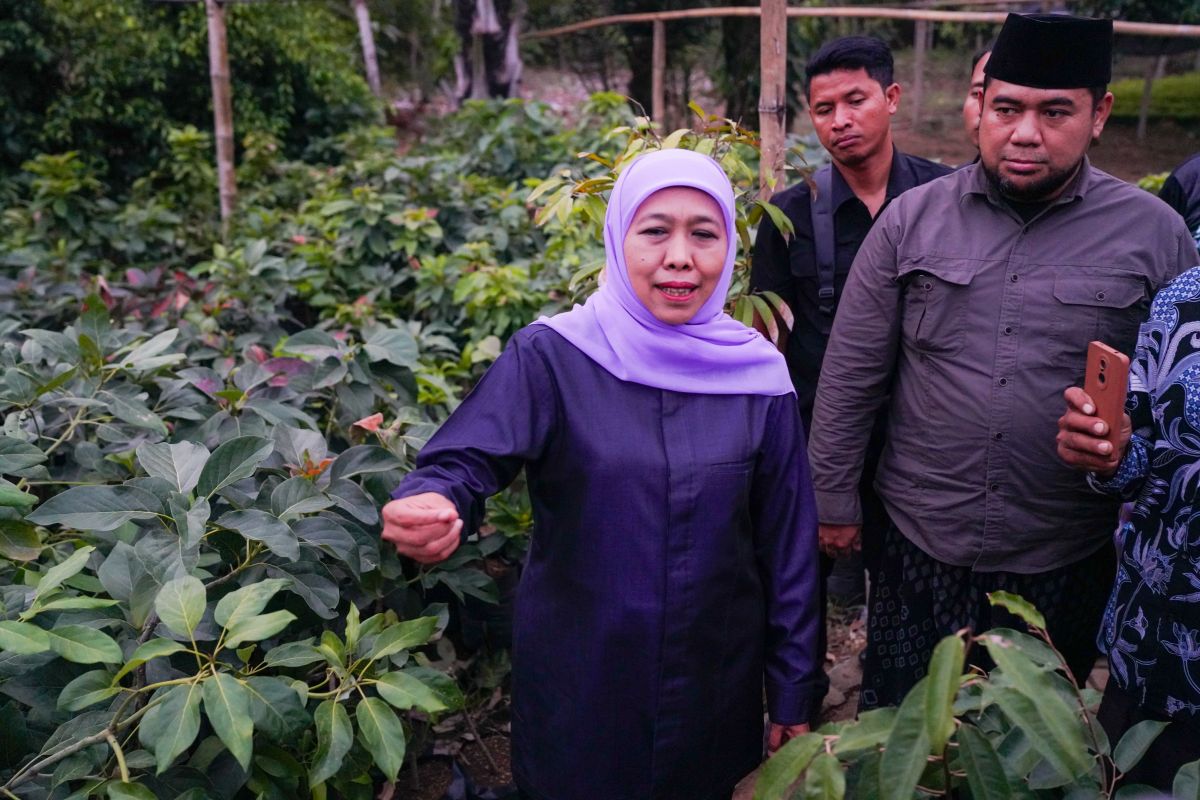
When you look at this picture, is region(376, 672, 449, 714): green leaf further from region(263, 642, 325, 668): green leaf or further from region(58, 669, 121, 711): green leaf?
region(58, 669, 121, 711): green leaf

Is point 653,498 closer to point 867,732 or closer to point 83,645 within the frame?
point 867,732

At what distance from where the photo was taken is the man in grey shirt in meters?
1.86

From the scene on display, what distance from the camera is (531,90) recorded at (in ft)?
49.3

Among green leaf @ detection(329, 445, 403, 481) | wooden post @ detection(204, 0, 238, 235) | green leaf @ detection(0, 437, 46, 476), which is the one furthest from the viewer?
wooden post @ detection(204, 0, 238, 235)

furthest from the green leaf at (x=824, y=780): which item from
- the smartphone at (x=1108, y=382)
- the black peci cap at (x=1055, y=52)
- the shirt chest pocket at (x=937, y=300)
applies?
the black peci cap at (x=1055, y=52)

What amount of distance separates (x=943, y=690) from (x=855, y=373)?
1.11m

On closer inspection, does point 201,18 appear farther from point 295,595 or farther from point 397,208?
point 295,595

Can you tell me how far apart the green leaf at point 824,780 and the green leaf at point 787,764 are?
1cm

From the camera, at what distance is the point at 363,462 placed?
2.06 metres

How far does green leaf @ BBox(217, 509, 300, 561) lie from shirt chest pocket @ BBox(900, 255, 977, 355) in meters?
1.23

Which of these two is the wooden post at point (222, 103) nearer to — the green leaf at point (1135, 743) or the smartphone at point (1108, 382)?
the smartphone at point (1108, 382)

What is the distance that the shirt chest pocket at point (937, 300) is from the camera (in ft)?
6.40

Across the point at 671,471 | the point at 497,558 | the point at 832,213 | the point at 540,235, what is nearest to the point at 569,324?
the point at 671,471

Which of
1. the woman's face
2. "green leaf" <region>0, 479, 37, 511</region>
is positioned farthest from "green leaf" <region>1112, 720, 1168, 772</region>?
"green leaf" <region>0, 479, 37, 511</region>
